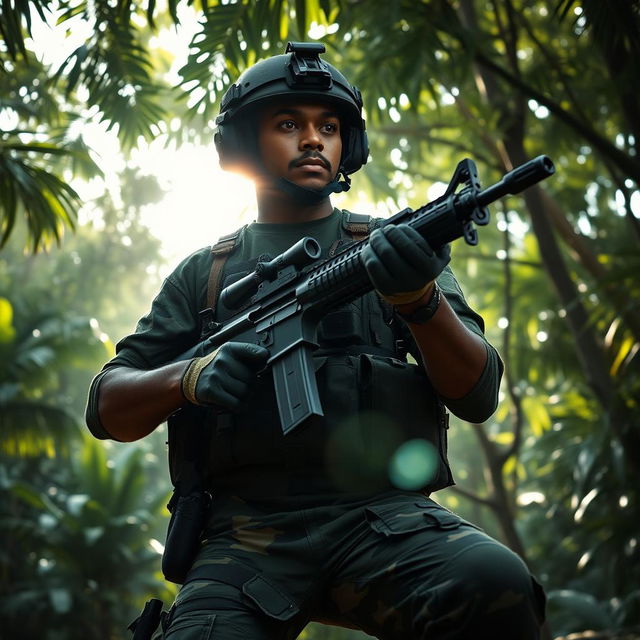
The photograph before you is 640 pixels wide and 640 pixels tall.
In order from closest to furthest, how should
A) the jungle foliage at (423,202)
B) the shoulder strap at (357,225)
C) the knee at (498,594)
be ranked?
the knee at (498,594), the shoulder strap at (357,225), the jungle foliage at (423,202)

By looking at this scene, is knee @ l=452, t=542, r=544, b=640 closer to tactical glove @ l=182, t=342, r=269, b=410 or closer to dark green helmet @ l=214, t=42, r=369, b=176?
tactical glove @ l=182, t=342, r=269, b=410

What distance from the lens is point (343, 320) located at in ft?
8.21

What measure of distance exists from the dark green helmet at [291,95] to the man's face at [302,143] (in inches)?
1.7

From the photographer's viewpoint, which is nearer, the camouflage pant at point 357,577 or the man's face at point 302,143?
the camouflage pant at point 357,577

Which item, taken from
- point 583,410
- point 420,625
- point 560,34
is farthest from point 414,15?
point 583,410

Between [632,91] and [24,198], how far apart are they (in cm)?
323

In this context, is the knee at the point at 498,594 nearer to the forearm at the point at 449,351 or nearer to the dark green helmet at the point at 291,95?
the forearm at the point at 449,351

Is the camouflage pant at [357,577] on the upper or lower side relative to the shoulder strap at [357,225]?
lower

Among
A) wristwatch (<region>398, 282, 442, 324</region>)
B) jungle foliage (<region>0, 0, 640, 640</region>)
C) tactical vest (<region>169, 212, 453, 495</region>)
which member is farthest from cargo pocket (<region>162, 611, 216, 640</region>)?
jungle foliage (<region>0, 0, 640, 640</region>)

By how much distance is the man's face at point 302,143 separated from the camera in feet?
8.97

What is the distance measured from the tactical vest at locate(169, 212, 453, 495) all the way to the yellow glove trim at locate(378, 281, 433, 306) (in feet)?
0.84

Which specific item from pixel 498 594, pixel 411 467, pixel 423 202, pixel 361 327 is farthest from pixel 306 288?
pixel 423 202

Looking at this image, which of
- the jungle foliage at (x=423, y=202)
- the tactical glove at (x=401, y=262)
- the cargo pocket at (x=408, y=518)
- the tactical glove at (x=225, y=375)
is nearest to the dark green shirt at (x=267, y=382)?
the tactical glove at (x=225, y=375)

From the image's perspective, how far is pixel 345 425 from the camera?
233cm
